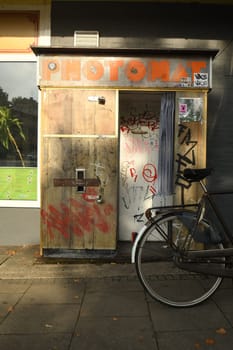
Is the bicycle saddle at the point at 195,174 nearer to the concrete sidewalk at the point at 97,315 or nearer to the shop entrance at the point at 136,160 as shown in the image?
the concrete sidewalk at the point at 97,315

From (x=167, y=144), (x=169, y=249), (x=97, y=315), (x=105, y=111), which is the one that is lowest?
(x=97, y=315)

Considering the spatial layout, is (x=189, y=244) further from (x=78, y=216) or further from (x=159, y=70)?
(x=159, y=70)

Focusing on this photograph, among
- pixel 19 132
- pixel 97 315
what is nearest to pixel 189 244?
pixel 97 315

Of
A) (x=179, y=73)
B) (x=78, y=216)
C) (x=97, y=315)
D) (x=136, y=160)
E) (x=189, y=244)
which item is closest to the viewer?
(x=97, y=315)

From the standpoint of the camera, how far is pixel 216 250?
4.08 m

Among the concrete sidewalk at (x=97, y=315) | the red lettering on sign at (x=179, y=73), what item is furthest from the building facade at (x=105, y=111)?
the concrete sidewalk at (x=97, y=315)

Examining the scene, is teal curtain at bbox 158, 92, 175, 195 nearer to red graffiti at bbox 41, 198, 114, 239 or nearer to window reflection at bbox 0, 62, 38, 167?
red graffiti at bbox 41, 198, 114, 239

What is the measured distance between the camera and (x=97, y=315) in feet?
12.9

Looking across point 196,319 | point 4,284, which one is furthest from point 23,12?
point 196,319

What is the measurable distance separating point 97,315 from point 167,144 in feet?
8.83

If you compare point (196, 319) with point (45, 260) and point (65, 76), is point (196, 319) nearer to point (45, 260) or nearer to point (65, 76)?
point (45, 260)

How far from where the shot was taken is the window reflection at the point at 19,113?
22.2 feet

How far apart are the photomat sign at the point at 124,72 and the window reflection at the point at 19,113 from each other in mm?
1277

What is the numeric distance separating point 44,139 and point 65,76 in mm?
918
